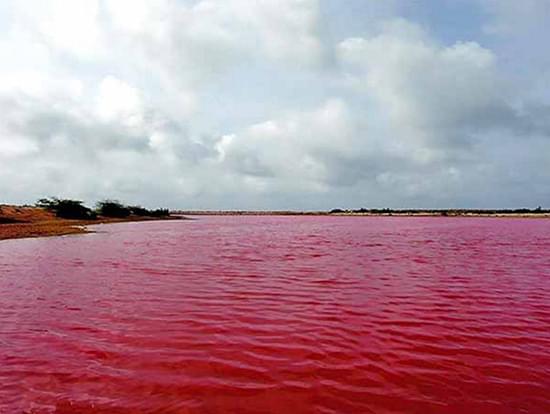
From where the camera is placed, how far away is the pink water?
6.06m

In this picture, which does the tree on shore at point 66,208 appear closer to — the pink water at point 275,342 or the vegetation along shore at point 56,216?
the vegetation along shore at point 56,216

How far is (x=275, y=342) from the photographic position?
27.9 ft

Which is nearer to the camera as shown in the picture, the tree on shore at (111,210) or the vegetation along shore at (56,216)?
the vegetation along shore at (56,216)

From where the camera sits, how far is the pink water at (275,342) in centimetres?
606

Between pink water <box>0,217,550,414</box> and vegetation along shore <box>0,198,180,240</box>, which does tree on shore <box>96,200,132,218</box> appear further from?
pink water <box>0,217,550,414</box>

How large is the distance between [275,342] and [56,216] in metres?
64.9

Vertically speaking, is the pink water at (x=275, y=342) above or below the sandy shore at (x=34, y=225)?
below

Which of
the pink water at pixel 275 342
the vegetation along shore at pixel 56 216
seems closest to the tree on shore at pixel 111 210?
the vegetation along shore at pixel 56 216

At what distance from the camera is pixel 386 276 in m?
16.4

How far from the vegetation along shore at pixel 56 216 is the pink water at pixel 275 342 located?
26.1 m

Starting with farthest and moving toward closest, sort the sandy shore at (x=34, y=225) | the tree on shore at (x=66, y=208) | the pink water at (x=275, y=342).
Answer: the tree on shore at (x=66, y=208)
the sandy shore at (x=34, y=225)
the pink water at (x=275, y=342)

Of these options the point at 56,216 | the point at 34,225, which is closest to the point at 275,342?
the point at 34,225

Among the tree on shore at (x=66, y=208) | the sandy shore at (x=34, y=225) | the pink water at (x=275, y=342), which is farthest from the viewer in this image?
the tree on shore at (x=66, y=208)

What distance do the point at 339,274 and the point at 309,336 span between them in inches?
324
